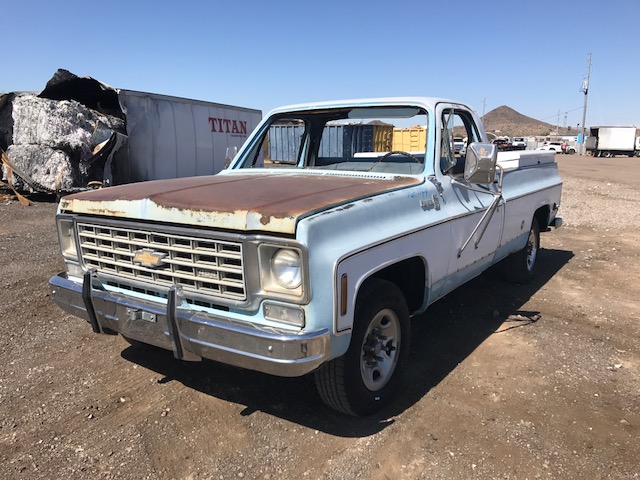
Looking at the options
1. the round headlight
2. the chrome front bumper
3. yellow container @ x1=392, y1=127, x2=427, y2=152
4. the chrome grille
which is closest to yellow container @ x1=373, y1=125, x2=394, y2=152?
yellow container @ x1=392, y1=127, x2=427, y2=152

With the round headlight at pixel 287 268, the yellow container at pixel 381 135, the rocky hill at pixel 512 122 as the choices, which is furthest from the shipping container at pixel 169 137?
the rocky hill at pixel 512 122

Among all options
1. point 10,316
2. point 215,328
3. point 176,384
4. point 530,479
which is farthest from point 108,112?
point 530,479

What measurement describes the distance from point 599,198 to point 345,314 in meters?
13.4

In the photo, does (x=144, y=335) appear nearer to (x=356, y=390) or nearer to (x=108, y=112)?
(x=356, y=390)

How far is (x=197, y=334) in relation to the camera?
8.60 feet

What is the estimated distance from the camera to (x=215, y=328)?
2547mm

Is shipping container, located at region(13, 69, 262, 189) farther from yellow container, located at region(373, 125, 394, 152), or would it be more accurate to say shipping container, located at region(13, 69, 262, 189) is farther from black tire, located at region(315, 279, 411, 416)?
black tire, located at region(315, 279, 411, 416)

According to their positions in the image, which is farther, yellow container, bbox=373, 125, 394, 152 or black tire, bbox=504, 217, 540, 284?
yellow container, bbox=373, 125, 394, 152

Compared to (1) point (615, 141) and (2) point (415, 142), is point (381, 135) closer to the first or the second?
(2) point (415, 142)

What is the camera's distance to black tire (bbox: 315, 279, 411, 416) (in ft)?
9.18

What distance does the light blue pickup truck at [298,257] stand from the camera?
247 centimetres

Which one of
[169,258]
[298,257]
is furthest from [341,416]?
[169,258]

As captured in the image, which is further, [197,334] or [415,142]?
[415,142]

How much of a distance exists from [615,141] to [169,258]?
5044 centimetres
